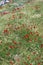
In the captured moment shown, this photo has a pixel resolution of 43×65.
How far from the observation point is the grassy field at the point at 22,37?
1134cm

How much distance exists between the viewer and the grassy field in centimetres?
1134

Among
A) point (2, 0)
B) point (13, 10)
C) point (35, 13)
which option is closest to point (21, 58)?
point (35, 13)

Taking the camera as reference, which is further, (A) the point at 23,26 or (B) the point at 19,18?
(B) the point at 19,18

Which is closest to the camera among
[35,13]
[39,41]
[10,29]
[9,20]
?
[39,41]

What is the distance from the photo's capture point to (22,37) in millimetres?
12875

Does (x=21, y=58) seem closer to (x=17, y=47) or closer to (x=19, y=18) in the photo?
(x=17, y=47)

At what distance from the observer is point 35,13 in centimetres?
1598

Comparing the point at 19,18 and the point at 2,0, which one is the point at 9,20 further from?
the point at 2,0

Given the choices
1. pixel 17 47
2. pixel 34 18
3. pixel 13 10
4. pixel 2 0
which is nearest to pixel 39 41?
pixel 17 47

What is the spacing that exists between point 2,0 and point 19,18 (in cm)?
585

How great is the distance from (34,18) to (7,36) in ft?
10.1

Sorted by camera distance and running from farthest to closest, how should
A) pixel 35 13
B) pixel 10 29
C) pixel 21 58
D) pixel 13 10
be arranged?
1. pixel 13 10
2. pixel 35 13
3. pixel 10 29
4. pixel 21 58

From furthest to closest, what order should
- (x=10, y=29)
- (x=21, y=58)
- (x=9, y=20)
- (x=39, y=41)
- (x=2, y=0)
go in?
(x=2, y=0) → (x=9, y=20) → (x=10, y=29) → (x=39, y=41) → (x=21, y=58)

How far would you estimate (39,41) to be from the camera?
41.0ft
